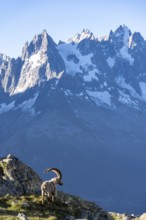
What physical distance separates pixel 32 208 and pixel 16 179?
447 centimetres

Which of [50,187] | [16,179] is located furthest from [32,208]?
[16,179]

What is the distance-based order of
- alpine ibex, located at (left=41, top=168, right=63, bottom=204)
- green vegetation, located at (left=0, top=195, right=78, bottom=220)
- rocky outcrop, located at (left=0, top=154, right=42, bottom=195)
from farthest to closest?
rocky outcrop, located at (left=0, top=154, right=42, bottom=195) → alpine ibex, located at (left=41, top=168, right=63, bottom=204) → green vegetation, located at (left=0, top=195, right=78, bottom=220)

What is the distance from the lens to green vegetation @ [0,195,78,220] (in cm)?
2736

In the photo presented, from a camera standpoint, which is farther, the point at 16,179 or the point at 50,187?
the point at 16,179

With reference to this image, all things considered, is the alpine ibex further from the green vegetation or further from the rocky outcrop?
the rocky outcrop

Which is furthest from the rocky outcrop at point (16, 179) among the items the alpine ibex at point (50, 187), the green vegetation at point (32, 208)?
the alpine ibex at point (50, 187)

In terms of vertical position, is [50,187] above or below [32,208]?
above

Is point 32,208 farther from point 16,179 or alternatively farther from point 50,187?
point 16,179

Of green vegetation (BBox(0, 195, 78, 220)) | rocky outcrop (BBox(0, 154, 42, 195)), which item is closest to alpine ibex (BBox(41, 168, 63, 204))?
green vegetation (BBox(0, 195, 78, 220))

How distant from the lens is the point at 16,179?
3300 cm

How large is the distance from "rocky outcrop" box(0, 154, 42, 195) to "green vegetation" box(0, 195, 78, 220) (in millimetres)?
1394

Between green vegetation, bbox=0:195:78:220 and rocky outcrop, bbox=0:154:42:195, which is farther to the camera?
rocky outcrop, bbox=0:154:42:195

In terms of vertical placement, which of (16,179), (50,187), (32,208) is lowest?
(32,208)

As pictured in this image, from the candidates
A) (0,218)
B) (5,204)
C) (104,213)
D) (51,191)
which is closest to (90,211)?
(104,213)
